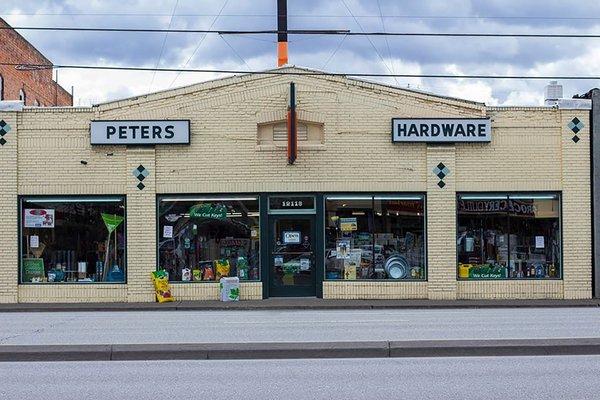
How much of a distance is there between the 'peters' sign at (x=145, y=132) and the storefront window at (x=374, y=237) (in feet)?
14.4

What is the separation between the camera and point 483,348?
12586 millimetres

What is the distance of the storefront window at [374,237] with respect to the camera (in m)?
23.1

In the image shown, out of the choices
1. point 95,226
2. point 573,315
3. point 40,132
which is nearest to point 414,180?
point 573,315

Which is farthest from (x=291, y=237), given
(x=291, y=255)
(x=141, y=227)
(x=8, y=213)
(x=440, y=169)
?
(x=8, y=213)

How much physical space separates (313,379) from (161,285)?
1239cm

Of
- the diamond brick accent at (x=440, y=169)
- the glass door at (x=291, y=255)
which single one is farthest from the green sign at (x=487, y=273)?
the glass door at (x=291, y=255)

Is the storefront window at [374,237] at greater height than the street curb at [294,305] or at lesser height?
greater

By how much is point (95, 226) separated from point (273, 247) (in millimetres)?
4914

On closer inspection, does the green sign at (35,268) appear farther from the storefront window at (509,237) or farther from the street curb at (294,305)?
the storefront window at (509,237)

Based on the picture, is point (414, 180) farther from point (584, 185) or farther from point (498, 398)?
point (498, 398)

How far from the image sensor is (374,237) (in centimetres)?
2309

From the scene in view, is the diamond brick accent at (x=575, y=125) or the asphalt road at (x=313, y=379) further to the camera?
the diamond brick accent at (x=575, y=125)

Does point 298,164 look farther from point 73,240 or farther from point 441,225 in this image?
point 73,240

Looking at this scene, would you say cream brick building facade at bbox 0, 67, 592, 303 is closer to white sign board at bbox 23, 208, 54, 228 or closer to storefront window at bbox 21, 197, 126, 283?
storefront window at bbox 21, 197, 126, 283
